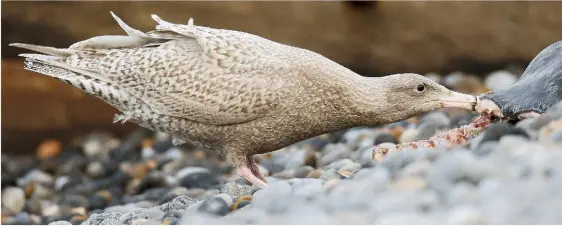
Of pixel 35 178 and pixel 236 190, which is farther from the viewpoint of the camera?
pixel 35 178

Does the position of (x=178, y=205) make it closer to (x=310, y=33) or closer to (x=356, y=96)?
(x=356, y=96)

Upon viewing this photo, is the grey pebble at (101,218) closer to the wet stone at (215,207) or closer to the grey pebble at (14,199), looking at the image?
the wet stone at (215,207)

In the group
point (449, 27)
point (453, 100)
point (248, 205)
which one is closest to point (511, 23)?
point (449, 27)

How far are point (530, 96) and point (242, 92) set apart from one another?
156 centimetres

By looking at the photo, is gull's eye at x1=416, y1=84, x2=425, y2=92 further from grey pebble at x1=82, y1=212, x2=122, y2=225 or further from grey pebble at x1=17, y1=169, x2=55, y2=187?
grey pebble at x1=17, y1=169, x2=55, y2=187

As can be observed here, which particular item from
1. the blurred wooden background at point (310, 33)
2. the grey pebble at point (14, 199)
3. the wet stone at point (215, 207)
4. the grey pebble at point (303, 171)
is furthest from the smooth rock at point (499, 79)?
the wet stone at point (215, 207)

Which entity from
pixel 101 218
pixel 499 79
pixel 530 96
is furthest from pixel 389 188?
pixel 499 79

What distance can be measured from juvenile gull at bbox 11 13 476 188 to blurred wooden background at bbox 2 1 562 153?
3695 millimetres

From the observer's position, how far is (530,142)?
3.86 meters

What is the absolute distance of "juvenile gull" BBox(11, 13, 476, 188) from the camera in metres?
4.84

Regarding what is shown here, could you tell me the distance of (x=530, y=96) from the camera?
4781 mm

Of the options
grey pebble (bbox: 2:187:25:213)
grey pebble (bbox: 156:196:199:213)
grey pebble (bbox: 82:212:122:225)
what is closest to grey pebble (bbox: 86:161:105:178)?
grey pebble (bbox: 2:187:25:213)

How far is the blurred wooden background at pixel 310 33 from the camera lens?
8.70 meters

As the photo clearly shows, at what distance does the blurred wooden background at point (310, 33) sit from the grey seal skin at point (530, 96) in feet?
13.2
